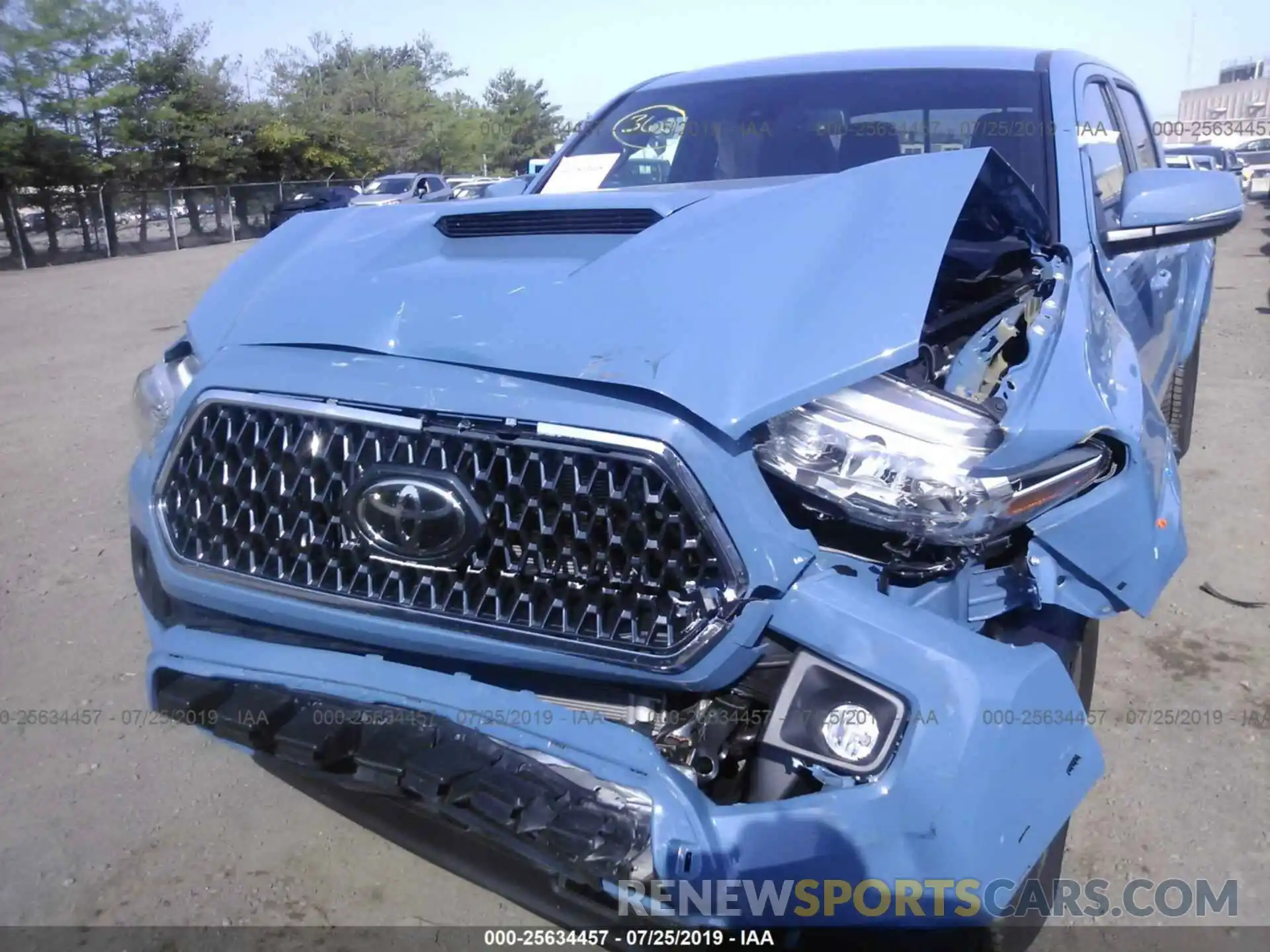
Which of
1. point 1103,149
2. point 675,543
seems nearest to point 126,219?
point 1103,149

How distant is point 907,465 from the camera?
6.10ft

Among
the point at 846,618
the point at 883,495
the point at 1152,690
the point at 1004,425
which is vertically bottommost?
the point at 1152,690

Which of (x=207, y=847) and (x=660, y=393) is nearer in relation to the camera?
(x=660, y=393)

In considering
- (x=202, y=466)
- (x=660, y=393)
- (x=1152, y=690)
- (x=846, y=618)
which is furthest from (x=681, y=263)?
(x=1152, y=690)

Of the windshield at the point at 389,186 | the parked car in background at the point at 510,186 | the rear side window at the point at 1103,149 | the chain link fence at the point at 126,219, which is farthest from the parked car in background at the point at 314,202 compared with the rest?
the rear side window at the point at 1103,149

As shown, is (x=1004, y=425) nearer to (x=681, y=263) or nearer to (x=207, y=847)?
(x=681, y=263)

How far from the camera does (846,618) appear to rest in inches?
69.8

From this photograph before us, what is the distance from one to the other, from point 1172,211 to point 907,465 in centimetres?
151

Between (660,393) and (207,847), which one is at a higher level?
(660,393)

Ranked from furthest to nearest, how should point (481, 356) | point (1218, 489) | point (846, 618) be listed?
point (1218, 489), point (481, 356), point (846, 618)

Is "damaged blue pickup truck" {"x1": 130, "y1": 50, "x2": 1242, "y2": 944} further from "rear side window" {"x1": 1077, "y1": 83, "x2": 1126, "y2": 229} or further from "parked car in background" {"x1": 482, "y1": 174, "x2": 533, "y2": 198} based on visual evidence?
"parked car in background" {"x1": 482, "y1": 174, "x2": 533, "y2": 198}

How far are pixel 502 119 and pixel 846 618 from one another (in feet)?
230

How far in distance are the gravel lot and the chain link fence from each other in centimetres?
2236

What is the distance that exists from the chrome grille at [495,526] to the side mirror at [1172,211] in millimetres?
1757
